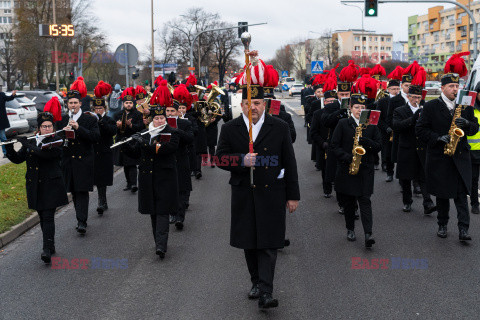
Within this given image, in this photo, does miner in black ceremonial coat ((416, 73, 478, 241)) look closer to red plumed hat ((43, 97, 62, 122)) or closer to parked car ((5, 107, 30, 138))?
red plumed hat ((43, 97, 62, 122))

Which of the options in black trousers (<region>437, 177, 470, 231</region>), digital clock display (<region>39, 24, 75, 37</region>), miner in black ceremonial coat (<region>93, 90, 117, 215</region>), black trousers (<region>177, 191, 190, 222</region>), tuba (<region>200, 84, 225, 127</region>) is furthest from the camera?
digital clock display (<region>39, 24, 75, 37</region>)

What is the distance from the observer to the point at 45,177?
24.0 ft

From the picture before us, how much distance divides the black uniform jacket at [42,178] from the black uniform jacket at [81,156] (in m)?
1.31

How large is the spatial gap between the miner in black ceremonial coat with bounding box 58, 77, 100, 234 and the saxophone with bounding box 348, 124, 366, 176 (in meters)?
3.63

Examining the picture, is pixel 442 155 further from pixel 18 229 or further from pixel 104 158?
pixel 18 229

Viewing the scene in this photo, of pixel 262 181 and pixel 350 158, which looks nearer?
pixel 262 181

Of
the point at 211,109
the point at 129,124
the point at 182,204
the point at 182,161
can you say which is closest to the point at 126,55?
the point at 211,109

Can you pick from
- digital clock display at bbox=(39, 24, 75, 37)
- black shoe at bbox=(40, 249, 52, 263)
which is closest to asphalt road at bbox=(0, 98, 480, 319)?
black shoe at bbox=(40, 249, 52, 263)

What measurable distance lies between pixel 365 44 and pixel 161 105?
16397cm

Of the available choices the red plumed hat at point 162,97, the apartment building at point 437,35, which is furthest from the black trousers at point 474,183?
the apartment building at point 437,35

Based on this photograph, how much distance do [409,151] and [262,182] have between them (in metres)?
5.06

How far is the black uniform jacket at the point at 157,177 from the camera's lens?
24.2ft

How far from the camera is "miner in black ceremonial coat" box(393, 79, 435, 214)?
9.58m

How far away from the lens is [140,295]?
5957 millimetres
